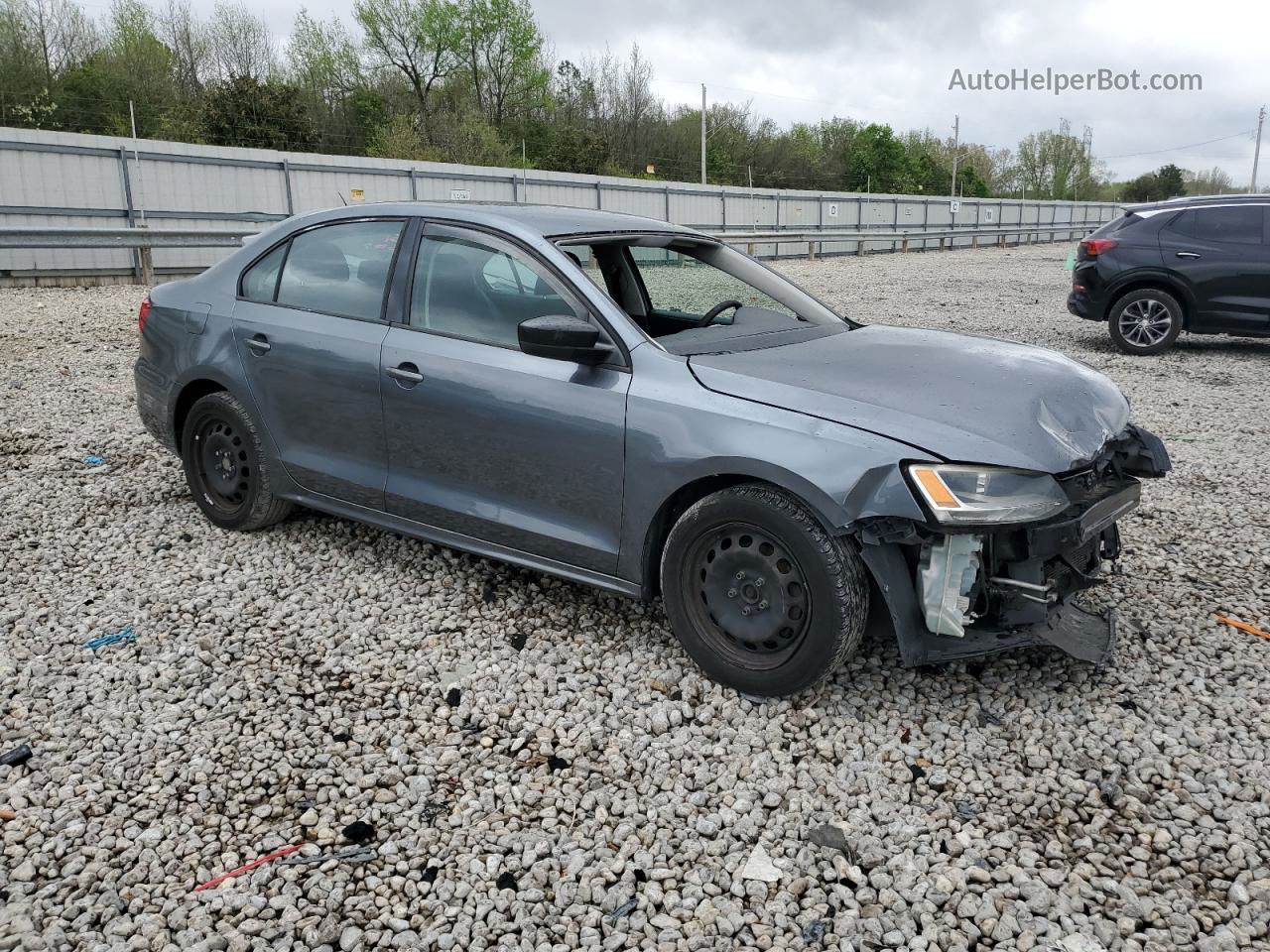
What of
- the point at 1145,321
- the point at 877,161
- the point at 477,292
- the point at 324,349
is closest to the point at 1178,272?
the point at 1145,321

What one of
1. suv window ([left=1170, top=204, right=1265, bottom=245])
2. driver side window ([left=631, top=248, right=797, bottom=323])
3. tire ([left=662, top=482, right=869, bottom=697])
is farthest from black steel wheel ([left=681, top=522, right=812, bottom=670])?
suv window ([left=1170, top=204, right=1265, bottom=245])

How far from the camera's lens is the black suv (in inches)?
405

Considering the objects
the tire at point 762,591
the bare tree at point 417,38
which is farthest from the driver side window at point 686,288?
the bare tree at point 417,38

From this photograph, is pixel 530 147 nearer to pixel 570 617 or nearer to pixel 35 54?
pixel 35 54

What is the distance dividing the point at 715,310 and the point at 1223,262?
861 cm

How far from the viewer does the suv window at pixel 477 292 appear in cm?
391

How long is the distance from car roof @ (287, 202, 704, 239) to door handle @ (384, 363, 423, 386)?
2.21 ft

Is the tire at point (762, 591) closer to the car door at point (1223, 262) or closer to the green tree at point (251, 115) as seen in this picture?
the car door at point (1223, 262)

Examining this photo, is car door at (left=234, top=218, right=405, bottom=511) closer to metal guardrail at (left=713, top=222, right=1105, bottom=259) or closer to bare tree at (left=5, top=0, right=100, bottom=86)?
metal guardrail at (left=713, top=222, right=1105, bottom=259)

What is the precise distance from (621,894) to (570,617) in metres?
1.69

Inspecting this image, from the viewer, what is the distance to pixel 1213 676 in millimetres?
3646

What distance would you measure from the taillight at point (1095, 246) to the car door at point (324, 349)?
923 cm

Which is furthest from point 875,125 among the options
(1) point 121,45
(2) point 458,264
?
(2) point 458,264

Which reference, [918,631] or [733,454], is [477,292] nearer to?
[733,454]
